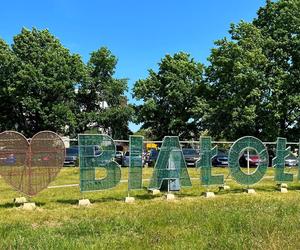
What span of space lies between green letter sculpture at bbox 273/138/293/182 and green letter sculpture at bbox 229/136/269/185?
2.05ft

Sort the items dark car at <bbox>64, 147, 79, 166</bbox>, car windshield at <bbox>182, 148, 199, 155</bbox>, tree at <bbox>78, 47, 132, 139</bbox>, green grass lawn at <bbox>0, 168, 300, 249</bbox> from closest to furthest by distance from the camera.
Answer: green grass lawn at <bbox>0, 168, 300, 249</bbox>
dark car at <bbox>64, 147, 79, 166</bbox>
car windshield at <bbox>182, 148, 199, 155</bbox>
tree at <bbox>78, 47, 132, 139</bbox>

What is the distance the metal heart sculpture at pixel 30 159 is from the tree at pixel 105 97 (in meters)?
47.9

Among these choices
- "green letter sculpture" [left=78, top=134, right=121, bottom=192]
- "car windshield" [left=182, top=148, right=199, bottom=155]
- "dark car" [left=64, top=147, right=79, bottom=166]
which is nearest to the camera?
"green letter sculpture" [left=78, top=134, right=121, bottom=192]

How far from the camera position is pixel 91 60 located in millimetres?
64625

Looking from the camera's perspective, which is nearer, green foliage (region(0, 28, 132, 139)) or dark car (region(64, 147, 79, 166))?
dark car (region(64, 147, 79, 166))

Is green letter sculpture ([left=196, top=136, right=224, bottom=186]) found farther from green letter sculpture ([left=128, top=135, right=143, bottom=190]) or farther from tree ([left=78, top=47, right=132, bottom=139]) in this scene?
tree ([left=78, top=47, right=132, bottom=139])

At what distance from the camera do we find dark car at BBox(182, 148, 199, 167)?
37.2 meters

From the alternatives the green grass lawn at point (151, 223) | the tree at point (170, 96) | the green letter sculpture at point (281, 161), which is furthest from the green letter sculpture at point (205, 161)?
the tree at point (170, 96)

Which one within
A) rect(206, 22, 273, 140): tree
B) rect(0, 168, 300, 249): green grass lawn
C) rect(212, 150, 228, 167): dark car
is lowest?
rect(0, 168, 300, 249): green grass lawn

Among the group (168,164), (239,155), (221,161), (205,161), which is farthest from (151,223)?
(221,161)

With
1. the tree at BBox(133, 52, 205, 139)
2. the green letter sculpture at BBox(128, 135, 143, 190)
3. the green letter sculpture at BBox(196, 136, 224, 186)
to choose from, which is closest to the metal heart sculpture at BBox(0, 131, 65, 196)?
the green letter sculpture at BBox(128, 135, 143, 190)

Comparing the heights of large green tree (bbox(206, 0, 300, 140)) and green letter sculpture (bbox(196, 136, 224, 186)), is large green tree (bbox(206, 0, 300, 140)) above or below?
above

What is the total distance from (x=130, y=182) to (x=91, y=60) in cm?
5048

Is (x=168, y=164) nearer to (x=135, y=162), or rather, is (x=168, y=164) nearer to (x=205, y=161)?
(x=135, y=162)
